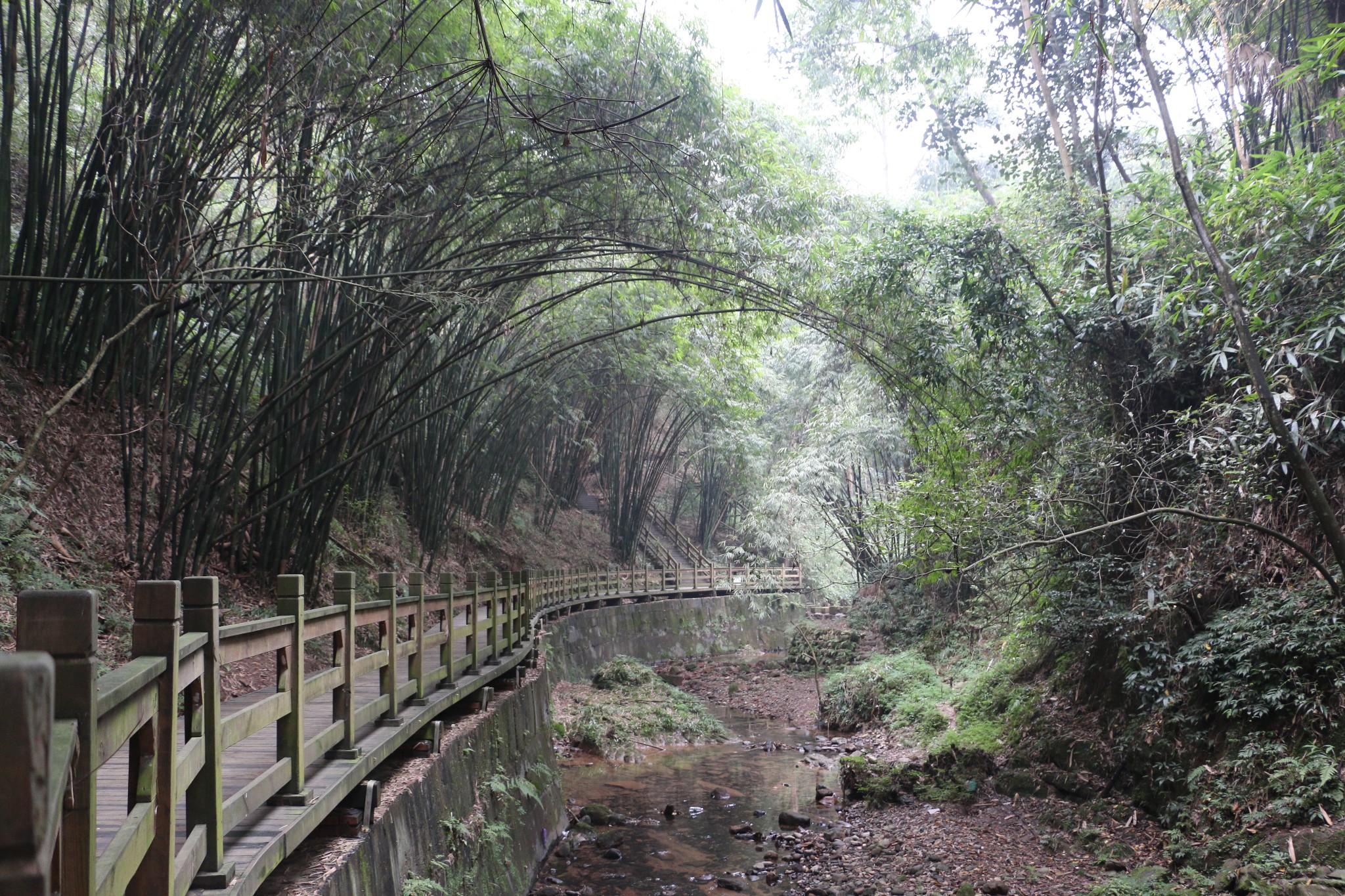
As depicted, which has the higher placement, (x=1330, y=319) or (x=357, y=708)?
(x=1330, y=319)

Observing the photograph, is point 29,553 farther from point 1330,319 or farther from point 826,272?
point 1330,319

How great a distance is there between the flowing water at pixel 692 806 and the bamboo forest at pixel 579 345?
63 millimetres

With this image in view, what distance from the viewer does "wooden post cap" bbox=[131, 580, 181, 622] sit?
1835 millimetres

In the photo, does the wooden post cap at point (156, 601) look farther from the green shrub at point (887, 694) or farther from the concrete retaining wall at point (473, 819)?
the green shrub at point (887, 694)

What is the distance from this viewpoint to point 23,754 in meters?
0.53

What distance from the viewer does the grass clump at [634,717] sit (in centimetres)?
1019

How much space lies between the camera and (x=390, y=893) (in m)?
3.40

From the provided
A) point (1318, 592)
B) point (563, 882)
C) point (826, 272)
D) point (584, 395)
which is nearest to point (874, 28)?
point (826, 272)

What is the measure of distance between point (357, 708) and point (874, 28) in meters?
10.8

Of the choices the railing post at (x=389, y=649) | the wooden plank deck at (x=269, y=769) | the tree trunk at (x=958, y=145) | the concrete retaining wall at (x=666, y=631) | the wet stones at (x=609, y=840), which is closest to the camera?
the wooden plank deck at (x=269, y=769)

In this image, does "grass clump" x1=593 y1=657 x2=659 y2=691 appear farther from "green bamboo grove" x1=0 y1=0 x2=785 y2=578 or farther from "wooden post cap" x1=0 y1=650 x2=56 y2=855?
"wooden post cap" x1=0 y1=650 x2=56 y2=855

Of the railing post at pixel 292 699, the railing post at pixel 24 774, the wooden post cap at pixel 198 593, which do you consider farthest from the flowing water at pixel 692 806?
the railing post at pixel 24 774

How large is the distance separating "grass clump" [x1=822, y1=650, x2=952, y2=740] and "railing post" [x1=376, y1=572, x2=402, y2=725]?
21.1 ft

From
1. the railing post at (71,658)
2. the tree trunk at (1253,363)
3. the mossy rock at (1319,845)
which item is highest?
the tree trunk at (1253,363)
